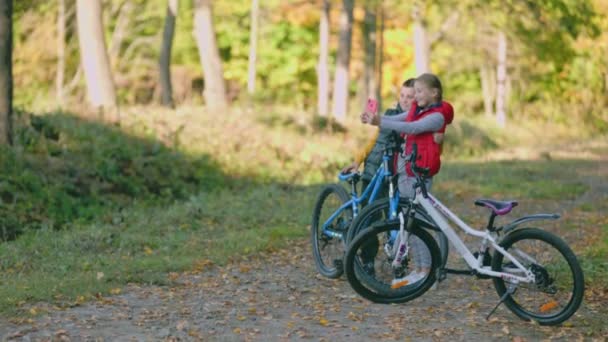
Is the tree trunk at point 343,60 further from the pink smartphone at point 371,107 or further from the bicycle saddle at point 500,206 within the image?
the bicycle saddle at point 500,206

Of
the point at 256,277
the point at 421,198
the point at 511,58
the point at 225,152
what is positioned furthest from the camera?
the point at 511,58

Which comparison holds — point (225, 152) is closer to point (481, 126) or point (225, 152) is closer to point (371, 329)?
point (371, 329)

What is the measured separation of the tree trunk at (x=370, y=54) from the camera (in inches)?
1489

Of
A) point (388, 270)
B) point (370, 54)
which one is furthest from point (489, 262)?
point (370, 54)

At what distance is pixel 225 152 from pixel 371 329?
13.7 m

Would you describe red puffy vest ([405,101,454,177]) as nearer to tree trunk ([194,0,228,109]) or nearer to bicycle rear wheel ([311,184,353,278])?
bicycle rear wheel ([311,184,353,278])

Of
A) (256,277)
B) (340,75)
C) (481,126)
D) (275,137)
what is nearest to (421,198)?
(256,277)

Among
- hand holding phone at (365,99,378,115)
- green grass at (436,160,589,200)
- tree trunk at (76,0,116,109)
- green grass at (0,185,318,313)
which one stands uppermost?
tree trunk at (76,0,116,109)

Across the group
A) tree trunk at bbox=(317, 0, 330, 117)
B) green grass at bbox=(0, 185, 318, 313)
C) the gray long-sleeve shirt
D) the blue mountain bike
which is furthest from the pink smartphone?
tree trunk at bbox=(317, 0, 330, 117)

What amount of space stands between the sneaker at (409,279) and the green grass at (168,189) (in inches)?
75.9

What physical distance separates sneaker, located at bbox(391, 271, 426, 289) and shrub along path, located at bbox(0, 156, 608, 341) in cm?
19

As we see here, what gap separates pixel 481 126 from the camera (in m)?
35.4

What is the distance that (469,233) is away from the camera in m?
7.87

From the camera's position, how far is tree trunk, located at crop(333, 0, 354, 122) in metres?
30.4
